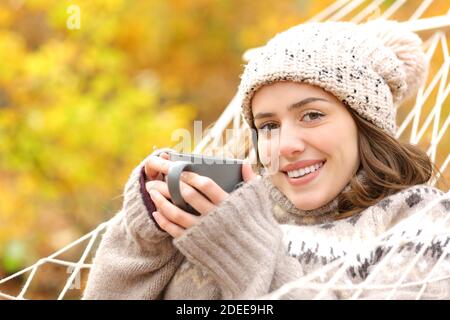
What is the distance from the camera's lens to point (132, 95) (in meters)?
3.31

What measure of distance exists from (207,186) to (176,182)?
1.4 inches

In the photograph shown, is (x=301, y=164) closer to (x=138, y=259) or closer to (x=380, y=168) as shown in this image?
(x=380, y=168)

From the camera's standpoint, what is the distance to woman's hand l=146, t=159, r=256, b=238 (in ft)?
2.88

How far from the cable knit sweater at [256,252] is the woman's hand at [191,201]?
1 cm

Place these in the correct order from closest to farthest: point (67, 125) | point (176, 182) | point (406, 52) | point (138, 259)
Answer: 1. point (176, 182)
2. point (138, 259)
3. point (406, 52)
4. point (67, 125)

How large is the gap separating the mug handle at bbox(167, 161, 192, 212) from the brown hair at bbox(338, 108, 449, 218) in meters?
0.31

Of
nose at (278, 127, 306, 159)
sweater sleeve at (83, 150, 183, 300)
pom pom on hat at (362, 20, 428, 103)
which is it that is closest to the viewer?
sweater sleeve at (83, 150, 183, 300)

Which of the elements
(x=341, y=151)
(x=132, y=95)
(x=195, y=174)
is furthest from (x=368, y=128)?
(x=132, y=95)

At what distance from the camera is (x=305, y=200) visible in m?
1.11

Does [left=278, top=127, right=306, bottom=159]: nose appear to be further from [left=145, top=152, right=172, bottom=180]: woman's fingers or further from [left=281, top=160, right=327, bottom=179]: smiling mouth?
[left=145, top=152, right=172, bottom=180]: woman's fingers

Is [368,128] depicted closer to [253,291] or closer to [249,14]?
[253,291]

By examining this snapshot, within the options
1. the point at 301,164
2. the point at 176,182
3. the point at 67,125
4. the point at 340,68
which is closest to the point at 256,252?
the point at 176,182

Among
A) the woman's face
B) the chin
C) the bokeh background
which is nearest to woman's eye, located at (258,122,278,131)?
the woman's face

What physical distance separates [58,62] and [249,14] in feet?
4.02
